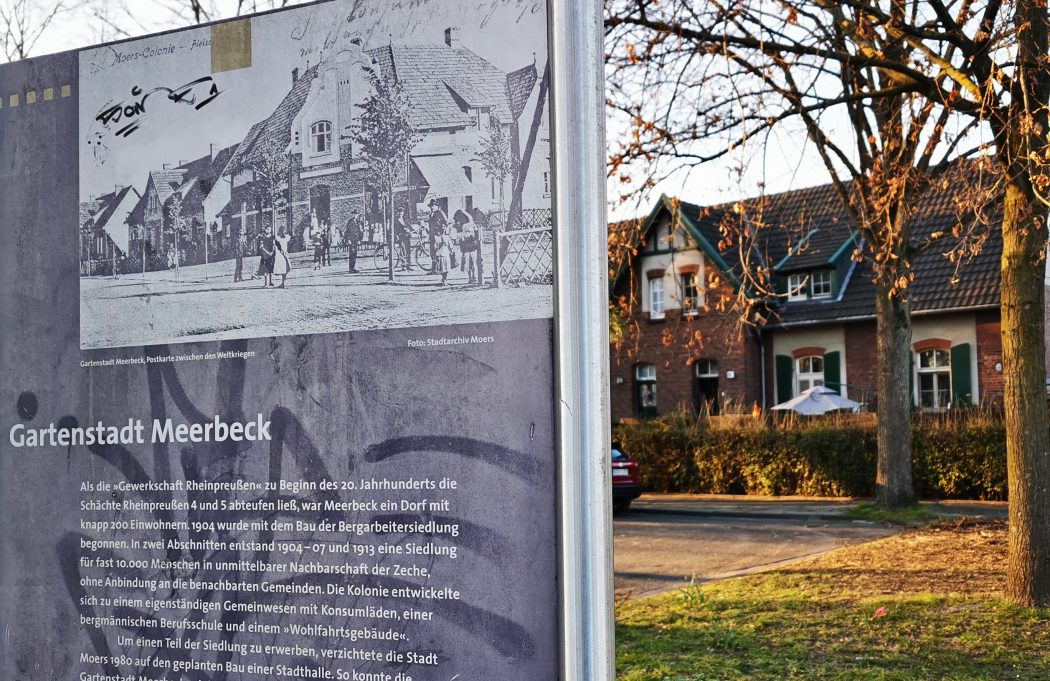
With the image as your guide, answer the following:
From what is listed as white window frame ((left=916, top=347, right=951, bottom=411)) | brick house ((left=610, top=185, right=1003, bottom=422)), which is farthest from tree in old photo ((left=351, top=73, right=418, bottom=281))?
white window frame ((left=916, top=347, right=951, bottom=411))

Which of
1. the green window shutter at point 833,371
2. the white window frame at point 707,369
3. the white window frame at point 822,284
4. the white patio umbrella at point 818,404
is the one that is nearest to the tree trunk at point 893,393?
the white patio umbrella at point 818,404

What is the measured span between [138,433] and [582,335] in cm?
100

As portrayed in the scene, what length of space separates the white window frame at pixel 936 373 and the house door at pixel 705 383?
19.6ft

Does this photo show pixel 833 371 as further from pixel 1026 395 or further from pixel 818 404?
pixel 1026 395

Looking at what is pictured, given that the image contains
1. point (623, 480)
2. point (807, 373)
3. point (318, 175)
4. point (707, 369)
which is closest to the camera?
point (318, 175)

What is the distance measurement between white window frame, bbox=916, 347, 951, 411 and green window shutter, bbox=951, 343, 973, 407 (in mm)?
300

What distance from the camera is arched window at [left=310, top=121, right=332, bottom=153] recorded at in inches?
82.6

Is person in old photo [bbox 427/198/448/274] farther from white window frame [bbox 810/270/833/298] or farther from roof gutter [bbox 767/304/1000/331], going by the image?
white window frame [bbox 810/270/833/298]

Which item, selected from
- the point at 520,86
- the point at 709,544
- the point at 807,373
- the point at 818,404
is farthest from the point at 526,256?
the point at 807,373

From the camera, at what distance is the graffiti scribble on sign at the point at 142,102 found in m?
2.18

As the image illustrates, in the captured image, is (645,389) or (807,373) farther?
(645,389)

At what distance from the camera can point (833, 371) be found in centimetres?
2988

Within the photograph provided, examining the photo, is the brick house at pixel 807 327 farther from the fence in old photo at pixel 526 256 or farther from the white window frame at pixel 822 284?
the fence in old photo at pixel 526 256

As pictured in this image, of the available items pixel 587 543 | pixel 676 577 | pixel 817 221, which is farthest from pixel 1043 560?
pixel 817 221
